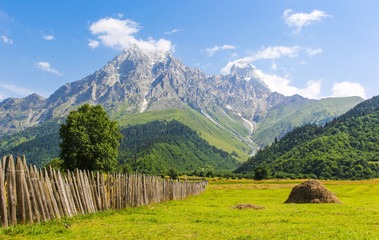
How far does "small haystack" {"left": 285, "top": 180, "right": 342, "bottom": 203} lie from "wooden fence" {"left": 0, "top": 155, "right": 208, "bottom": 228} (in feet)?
62.2

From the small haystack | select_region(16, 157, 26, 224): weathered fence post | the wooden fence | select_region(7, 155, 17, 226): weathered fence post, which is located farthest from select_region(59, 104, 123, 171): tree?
the small haystack

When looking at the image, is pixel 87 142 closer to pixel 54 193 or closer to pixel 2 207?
pixel 54 193

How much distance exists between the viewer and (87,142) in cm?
4231

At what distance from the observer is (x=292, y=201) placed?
30.1 m

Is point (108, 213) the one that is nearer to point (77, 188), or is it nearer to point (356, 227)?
point (77, 188)

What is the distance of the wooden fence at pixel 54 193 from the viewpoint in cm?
1283

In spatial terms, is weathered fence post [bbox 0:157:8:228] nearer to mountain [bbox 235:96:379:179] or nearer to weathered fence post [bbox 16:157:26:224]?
weathered fence post [bbox 16:157:26:224]

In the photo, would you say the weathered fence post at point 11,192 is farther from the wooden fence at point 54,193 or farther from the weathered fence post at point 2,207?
the weathered fence post at point 2,207

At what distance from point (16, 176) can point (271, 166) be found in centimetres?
18379

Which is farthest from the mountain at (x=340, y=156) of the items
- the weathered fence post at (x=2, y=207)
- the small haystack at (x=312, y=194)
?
the weathered fence post at (x=2, y=207)

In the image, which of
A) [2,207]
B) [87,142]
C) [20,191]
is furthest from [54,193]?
[87,142]

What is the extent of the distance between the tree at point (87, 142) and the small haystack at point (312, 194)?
3084 cm

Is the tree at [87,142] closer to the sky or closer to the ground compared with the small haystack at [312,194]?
closer to the sky

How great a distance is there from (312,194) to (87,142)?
35184 mm
